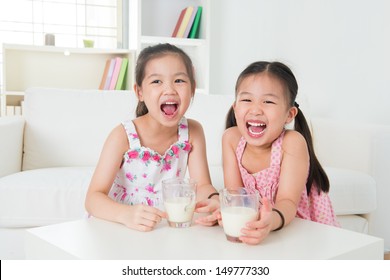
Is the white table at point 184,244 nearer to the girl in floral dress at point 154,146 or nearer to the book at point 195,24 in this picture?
the girl in floral dress at point 154,146

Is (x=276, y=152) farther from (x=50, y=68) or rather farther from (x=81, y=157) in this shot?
(x=50, y=68)

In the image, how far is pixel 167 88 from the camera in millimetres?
A: 1295

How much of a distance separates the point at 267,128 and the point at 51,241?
632 mm

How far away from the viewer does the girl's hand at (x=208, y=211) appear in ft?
3.44

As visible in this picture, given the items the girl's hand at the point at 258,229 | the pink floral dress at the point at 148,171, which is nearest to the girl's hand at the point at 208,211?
the girl's hand at the point at 258,229

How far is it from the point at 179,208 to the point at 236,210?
0.13 meters

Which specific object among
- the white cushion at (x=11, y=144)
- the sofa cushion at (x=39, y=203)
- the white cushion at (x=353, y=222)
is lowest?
the white cushion at (x=353, y=222)

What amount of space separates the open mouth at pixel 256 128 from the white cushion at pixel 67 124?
1.20m

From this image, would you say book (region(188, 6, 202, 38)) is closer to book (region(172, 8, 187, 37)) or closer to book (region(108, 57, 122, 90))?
book (region(172, 8, 187, 37))

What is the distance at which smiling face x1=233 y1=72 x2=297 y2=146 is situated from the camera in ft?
4.23

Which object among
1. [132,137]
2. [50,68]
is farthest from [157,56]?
[50,68]

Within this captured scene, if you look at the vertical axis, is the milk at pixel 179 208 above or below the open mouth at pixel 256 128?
below

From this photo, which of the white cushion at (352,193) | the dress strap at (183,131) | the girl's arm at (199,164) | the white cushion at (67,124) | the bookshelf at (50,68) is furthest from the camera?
the bookshelf at (50,68)
